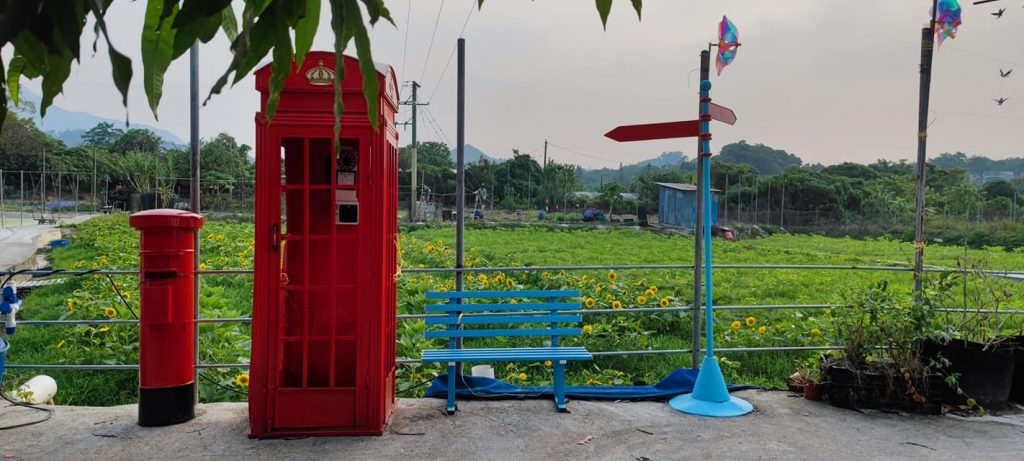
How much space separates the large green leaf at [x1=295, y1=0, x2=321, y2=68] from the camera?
4.77ft

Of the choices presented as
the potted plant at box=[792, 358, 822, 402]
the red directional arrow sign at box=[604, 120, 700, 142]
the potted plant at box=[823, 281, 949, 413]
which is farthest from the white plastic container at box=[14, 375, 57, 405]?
the potted plant at box=[823, 281, 949, 413]

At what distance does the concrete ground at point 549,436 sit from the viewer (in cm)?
403

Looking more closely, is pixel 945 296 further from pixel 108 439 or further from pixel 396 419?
pixel 108 439

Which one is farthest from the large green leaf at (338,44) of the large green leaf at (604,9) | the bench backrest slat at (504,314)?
the bench backrest slat at (504,314)

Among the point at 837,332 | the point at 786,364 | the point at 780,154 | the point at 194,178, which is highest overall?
the point at 780,154

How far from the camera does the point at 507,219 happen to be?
134 feet

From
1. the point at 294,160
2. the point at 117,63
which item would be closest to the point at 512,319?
the point at 294,160

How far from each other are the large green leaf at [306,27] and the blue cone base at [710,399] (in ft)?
13.3

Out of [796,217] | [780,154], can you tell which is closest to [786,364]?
[796,217]

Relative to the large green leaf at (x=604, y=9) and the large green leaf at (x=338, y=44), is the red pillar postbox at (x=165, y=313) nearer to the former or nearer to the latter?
the large green leaf at (x=338, y=44)

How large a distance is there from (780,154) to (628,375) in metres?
→ 71.9

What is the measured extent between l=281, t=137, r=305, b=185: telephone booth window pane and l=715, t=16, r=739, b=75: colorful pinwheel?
3039 millimetres

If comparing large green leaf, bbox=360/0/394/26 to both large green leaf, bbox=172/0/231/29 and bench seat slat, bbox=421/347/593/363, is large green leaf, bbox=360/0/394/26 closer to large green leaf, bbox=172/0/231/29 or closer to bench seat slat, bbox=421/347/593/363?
large green leaf, bbox=172/0/231/29

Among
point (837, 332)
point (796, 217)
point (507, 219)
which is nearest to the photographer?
point (837, 332)
